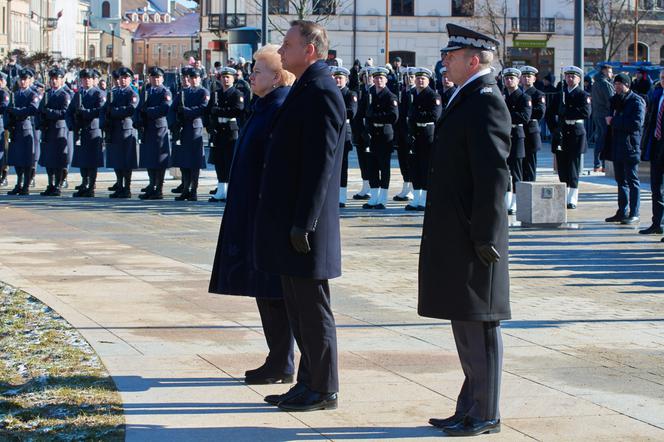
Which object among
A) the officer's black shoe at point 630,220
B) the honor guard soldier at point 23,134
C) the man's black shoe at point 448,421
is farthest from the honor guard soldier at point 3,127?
→ the man's black shoe at point 448,421

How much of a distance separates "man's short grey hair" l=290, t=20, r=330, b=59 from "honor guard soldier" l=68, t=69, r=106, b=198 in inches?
584

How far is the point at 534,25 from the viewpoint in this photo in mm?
71188

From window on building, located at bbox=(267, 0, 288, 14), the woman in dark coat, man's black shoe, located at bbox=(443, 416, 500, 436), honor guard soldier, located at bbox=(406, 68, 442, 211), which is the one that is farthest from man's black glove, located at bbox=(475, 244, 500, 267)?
window on building, located at bbox=(267, 0, 288, 14)

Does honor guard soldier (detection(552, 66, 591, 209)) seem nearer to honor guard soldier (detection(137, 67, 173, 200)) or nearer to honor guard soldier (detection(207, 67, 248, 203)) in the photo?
honor guard soldier (detection(207, 67, 248, 203))

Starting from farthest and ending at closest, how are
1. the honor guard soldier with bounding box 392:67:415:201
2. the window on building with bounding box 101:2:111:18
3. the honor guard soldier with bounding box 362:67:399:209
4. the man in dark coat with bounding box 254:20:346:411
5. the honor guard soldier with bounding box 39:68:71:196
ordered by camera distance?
1. the window on building with bounding box 101:2:111:18
2. the honor guard soldier with bounding box 39:68:71:196
3. the honor guard soldier with bounding box 392:67:415:201
4. the honor guard soldier with bounding box 362:67:399:209
5. the man in dark coat with bounding box 254:20:346:411

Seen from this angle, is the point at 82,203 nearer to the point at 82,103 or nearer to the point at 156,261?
the point at 82,103

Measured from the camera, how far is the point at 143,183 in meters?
24.5

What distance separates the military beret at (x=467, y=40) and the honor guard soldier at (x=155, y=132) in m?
15.0

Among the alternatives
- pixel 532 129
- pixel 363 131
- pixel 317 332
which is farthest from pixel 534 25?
pixel 317 332

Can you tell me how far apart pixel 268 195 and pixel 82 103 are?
49.9 ft

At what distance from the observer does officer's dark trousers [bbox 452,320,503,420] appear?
6547 millimetres

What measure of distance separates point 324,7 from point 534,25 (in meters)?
12.3

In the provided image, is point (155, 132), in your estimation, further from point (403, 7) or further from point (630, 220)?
point (403, 7)

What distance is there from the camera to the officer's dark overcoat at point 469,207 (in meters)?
6.40
